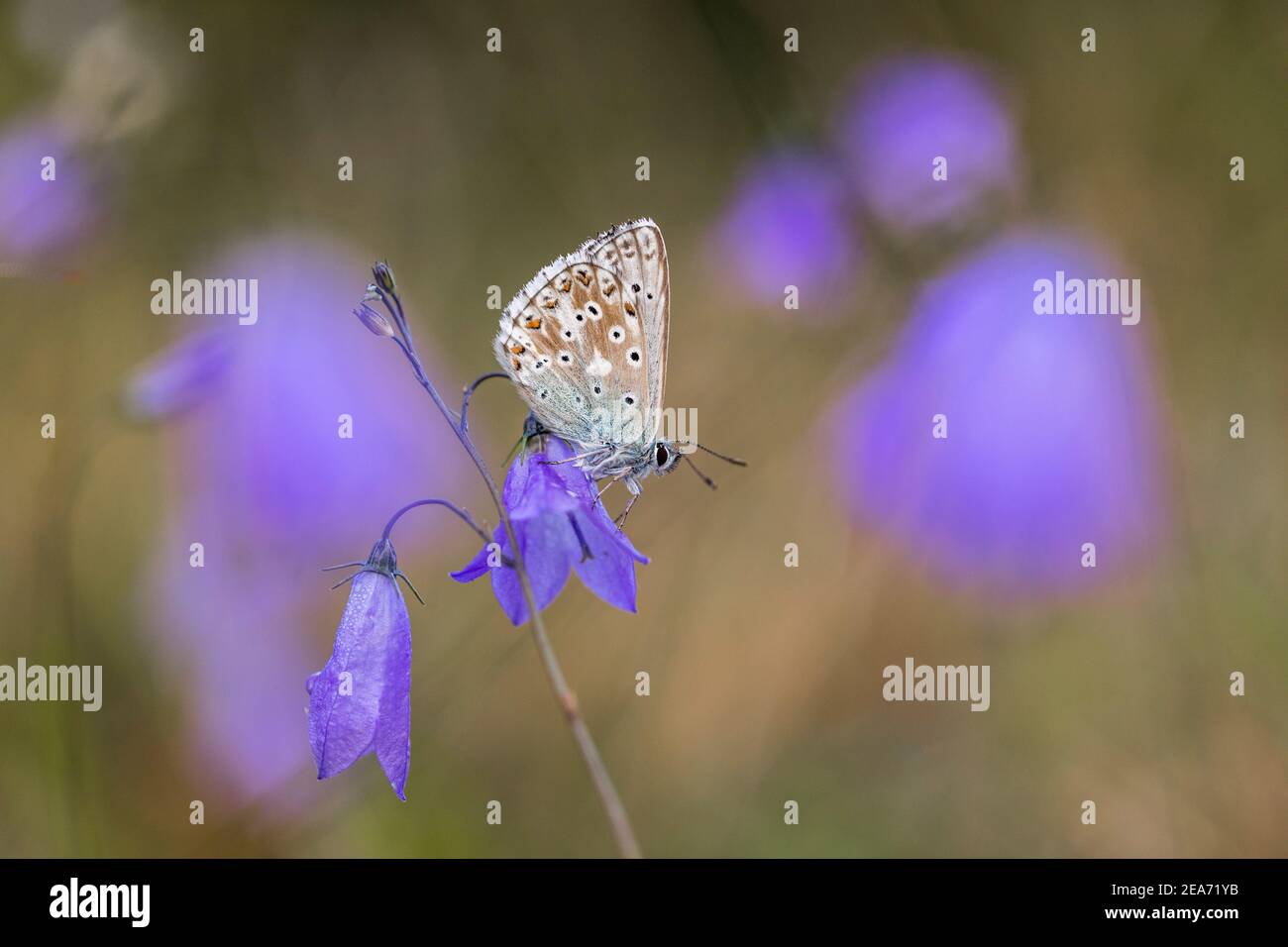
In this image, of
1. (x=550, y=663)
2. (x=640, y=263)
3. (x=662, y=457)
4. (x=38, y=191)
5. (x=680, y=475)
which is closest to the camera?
(x=550, y=663)

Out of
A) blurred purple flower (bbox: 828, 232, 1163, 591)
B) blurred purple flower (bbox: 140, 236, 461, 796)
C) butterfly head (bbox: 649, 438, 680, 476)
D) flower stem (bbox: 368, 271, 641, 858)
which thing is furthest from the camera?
blurred purple flower (bbox: 828, 232, 1163, 591)

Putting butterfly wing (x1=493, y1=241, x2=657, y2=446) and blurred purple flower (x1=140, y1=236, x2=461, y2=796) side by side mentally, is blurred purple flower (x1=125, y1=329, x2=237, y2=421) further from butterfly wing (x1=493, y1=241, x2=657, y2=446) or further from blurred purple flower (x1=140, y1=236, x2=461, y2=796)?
butterfly wing (x1=493, y1=241, x2=657, y2=446)

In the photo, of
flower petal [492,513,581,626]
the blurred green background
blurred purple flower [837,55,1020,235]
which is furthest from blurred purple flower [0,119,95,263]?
blurred purple flower [837,55,1020,235]

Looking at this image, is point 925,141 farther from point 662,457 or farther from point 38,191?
point 38,191

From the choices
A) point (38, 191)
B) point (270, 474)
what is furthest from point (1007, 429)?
point (38, 191)

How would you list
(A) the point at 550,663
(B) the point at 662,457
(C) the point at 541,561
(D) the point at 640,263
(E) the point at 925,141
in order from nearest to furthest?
1. (A) the point at 550,663
2. (C) the point at 541,561
3. (D) the point at 640,263
4. (B) the point at 662,457
5. (E) the point at 925,141

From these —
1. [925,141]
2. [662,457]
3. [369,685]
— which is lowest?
[369,685]

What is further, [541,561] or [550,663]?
[541,561]
